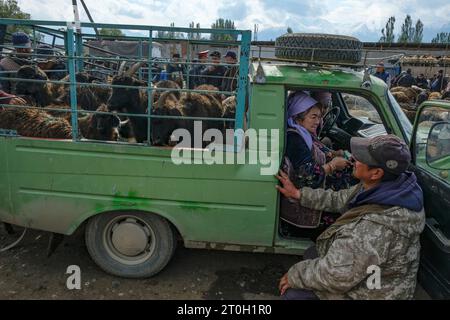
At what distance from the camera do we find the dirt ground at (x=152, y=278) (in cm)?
327

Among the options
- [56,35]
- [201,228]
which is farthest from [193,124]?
[56,35]

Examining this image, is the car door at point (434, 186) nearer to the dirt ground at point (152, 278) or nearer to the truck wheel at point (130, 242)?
the dirt ground at point (152, 278)

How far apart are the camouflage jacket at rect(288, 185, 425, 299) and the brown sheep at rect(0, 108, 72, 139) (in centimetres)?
257

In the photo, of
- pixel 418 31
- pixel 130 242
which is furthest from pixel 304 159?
pixel 418 31

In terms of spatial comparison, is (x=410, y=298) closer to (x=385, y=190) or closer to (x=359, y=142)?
(x=385, y=190)

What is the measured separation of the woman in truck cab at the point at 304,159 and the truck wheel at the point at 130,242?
1.13 meters

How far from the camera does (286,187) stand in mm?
2920

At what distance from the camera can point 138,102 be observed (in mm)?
4039

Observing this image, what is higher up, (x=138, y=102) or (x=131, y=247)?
(x=138, y=102)

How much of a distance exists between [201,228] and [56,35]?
3909mm

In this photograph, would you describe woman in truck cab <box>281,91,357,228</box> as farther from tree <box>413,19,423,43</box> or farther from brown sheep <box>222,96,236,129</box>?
tree <box>413,19,423,43</box>

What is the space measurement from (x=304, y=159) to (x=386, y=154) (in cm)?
95
